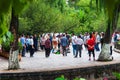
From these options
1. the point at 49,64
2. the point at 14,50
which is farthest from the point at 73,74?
the point at 49,64

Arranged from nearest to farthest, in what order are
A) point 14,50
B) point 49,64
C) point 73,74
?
1. point 14,50
2. point 73,74
3. point 49,64

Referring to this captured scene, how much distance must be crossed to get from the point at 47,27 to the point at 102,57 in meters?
15.6

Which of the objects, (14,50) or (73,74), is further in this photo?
(73,74)

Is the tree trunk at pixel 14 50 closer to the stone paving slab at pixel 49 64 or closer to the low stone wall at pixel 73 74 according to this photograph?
the stone paving slab at pixel 49 64

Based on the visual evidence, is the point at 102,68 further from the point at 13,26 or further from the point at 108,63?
the point at 13,26

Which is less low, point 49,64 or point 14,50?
point 14,50

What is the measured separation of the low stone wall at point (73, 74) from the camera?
14739 millimetres

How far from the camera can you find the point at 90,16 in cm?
5825

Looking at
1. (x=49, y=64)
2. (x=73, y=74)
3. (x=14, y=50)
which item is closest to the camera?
(x=14, y=50)

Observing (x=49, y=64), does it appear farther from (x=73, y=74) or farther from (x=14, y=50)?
(x=14, y=50)

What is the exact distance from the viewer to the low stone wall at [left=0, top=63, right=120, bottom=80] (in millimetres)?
Result: 14739

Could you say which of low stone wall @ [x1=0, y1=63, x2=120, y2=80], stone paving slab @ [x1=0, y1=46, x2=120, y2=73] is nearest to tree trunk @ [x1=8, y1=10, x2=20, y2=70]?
stone paving slab @ [x1=0, y1=46, x2=120, y2=73]

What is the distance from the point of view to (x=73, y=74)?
16500 mm

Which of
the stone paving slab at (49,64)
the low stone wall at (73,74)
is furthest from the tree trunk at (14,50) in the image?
the low stone wall at (73,74)
